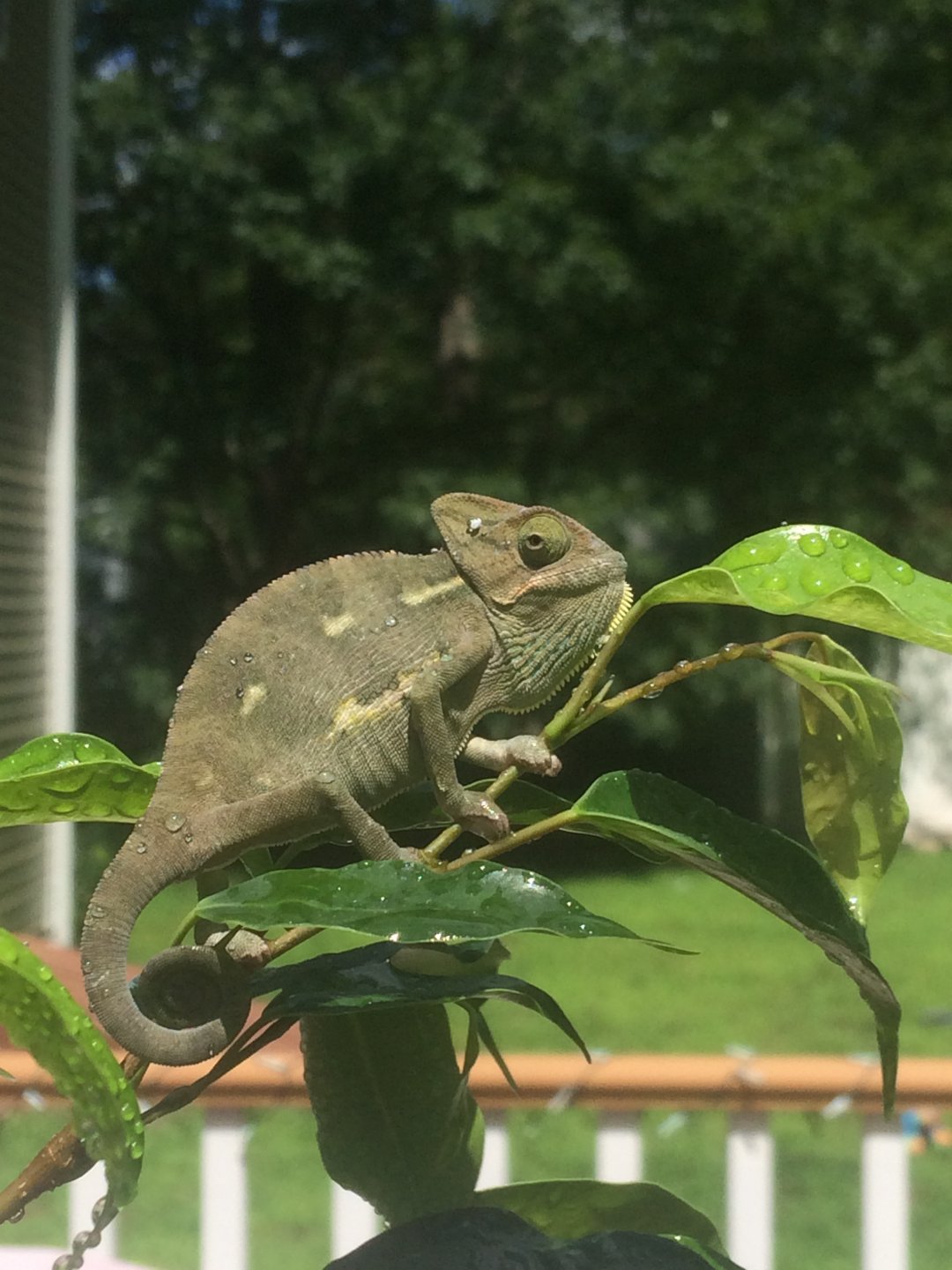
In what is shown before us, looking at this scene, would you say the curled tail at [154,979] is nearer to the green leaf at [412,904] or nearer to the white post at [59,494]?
the green leaf at [412,904]

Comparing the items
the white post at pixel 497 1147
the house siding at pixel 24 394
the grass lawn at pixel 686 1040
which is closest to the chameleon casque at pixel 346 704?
the grass lawn at pixel 686 1040

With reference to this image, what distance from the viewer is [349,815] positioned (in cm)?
43

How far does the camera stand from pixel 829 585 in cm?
38

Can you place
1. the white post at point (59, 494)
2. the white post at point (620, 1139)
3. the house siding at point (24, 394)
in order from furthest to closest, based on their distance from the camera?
1. the white post at point (59, 494)
2. the house siding at point (24, 394)
3. the white post at point (620, 1139)

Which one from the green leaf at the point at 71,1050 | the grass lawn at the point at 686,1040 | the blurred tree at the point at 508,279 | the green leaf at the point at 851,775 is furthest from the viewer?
the blurred tree at the point at 508,279

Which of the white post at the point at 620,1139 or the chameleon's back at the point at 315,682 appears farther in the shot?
the white post at the point at 620,1139

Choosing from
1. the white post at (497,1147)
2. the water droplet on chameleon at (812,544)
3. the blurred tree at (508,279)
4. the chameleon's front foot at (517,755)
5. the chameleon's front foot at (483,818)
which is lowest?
the white post at (497,1147)

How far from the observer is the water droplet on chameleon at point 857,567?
1.25 feet

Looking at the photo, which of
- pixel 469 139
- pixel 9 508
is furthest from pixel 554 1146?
pixel 469 139

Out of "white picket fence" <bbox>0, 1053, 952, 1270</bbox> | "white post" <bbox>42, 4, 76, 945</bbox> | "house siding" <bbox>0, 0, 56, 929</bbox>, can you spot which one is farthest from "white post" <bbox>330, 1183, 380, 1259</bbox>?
"white post" <bbox>42, 4, 76, 945</bbox>

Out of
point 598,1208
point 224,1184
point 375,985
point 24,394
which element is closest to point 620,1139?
point 224,1184

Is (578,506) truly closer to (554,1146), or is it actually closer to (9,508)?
(9,508)

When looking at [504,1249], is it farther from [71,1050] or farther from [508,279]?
[508,279]

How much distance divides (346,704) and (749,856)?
0.50ft
